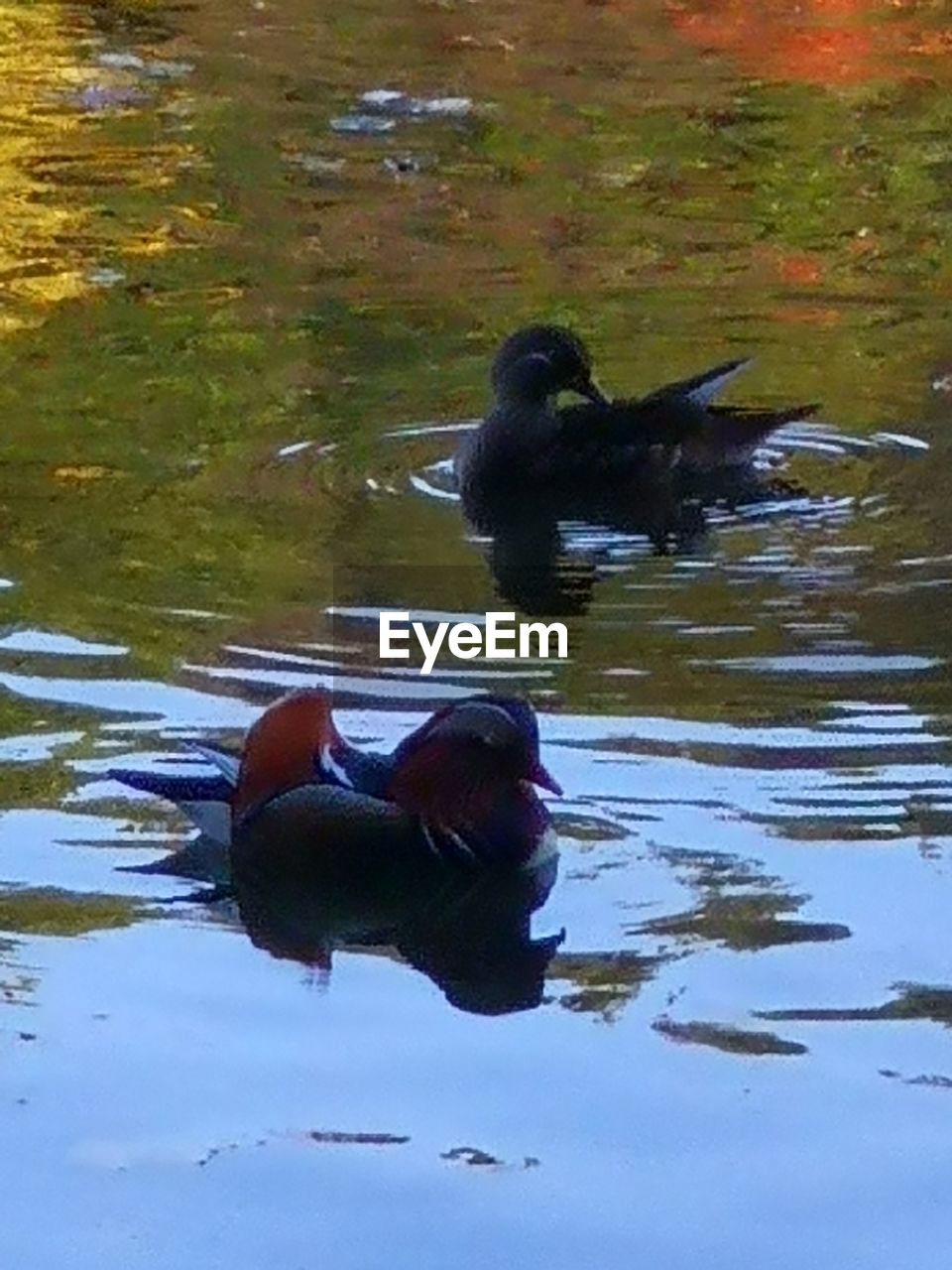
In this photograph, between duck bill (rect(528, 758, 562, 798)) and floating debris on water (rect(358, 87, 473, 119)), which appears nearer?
Answer: duck bill (rect(528, 758, 562, 798))

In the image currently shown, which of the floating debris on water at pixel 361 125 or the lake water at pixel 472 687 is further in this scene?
the floating debris on water at pixel 361 125

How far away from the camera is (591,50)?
18000 millimetres

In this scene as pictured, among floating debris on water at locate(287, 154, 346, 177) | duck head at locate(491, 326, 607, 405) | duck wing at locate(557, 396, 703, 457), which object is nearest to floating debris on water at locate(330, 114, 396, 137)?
floating debris on water at locate(287, 154, 346, 177)

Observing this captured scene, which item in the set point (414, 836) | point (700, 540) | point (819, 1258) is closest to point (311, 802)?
point (414, 836)

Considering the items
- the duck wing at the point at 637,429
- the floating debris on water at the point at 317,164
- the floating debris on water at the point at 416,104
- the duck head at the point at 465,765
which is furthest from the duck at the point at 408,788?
the floating debris on water at the point at 416,104

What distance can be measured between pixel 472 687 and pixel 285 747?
1.27 m

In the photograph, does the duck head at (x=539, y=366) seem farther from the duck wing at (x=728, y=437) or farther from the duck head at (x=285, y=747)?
the duck head at (x=285, y=747)

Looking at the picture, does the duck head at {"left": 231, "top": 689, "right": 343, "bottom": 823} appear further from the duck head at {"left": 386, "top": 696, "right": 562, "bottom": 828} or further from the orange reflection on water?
the orange reflection on water

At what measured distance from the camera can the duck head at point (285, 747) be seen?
5.83 m

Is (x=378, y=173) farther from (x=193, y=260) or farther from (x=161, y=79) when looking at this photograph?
(x=161, y=79)

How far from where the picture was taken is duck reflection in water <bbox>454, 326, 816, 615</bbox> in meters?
8.87

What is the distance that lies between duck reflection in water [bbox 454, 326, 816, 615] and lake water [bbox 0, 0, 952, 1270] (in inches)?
6.3

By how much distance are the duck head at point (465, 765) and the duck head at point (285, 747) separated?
16 cm

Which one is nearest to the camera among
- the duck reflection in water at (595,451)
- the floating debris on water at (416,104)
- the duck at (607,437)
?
the duck reflection in water at (595,451)
